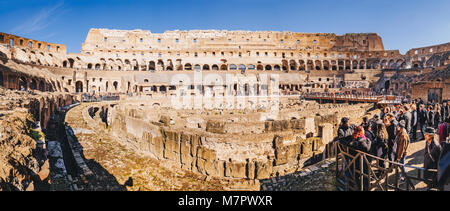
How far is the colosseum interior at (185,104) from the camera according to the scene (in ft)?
19.6

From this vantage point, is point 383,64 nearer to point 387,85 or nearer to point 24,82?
point 387,85

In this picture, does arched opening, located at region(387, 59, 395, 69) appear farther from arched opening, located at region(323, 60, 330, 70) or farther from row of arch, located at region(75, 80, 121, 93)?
row of arch, located at region(75, 80, 121, 93)

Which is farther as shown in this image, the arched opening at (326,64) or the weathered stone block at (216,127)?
the arched opening at (326,64)

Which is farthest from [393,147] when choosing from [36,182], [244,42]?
[244,42]

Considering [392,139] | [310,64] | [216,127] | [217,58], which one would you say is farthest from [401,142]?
[310,64]

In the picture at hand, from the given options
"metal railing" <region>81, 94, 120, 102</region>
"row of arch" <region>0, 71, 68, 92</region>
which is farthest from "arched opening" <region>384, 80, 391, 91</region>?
"row of arch" <region>0, 71, 68, 92</region>

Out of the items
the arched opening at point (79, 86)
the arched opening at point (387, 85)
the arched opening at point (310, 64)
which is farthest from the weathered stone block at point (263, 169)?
the arched opening at point (310, 64)

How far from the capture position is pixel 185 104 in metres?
23.4

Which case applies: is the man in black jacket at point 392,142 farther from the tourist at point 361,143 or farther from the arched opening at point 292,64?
the arched opening at point 292,64

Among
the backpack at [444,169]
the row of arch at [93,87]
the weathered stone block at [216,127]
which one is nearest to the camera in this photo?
the backpack at [444,169]

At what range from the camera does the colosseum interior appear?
5.97m

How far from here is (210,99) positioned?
23766 millimetres

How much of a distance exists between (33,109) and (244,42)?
46026mm
